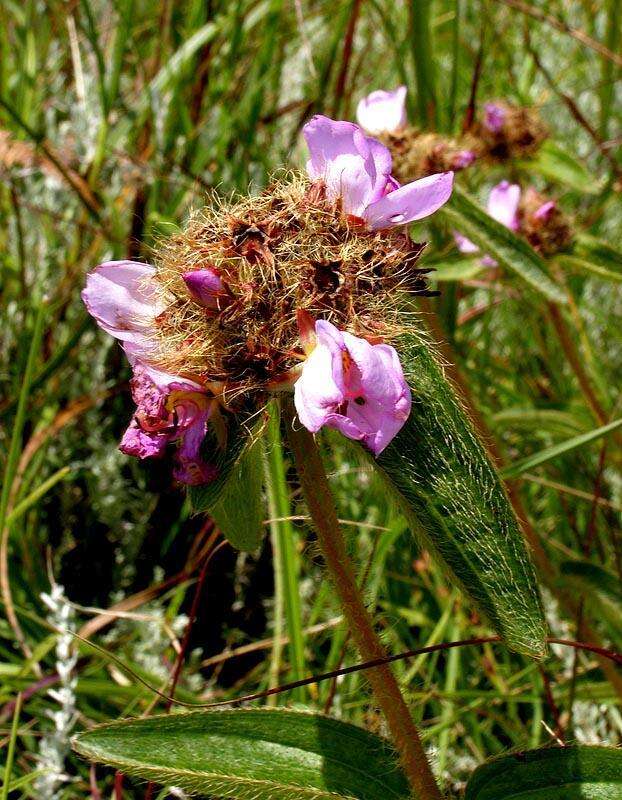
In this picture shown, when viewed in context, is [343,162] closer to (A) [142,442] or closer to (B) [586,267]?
(A) [142,442]

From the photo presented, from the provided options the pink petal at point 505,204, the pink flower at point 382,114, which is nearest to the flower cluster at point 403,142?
the pink flower at point 382,114

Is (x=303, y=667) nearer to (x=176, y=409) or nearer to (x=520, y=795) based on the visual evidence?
(x=520, y=795)

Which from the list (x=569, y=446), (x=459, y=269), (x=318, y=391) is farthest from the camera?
(x=459, y=269)

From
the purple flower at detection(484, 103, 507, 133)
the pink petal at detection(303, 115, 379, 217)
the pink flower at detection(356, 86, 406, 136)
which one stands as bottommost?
the purple flower at detection(484, 103, 507, 133)

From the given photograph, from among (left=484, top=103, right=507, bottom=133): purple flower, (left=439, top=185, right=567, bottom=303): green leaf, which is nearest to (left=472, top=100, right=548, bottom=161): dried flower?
(left=484, top=103, right=507, bottom=133): purple flower

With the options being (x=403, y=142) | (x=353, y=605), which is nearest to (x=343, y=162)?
(x=353, y=605)

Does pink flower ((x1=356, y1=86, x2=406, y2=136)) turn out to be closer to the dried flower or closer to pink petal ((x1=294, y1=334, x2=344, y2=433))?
the dried flower
